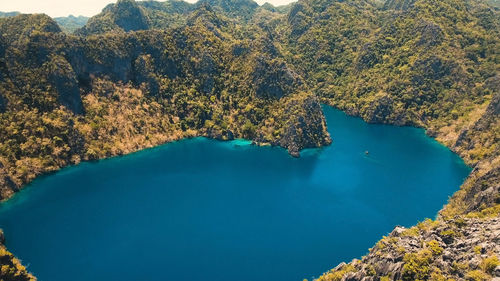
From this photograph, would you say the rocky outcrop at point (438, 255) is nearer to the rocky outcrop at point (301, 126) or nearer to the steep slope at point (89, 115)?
the rocky outcrop at point (301, 126)

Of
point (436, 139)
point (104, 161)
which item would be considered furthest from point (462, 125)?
point (104, 161)

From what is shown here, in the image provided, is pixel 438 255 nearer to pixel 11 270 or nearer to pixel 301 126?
pixel 11 270

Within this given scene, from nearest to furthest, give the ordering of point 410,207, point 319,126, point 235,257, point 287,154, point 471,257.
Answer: point 471,257
point 235,257
point 410,207
point 287,154
point 319,126

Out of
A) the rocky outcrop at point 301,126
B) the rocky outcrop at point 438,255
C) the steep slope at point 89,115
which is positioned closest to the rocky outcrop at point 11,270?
the steep slope at point 89,115

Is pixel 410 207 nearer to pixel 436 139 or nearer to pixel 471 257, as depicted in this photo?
pixel 471 257

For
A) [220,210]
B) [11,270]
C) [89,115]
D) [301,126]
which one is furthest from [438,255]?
[89,115]

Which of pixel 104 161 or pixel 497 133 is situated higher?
pixel 497 133

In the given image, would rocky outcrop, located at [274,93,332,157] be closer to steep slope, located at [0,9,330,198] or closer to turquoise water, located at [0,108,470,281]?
steep slope, located at [0,9,330,198]

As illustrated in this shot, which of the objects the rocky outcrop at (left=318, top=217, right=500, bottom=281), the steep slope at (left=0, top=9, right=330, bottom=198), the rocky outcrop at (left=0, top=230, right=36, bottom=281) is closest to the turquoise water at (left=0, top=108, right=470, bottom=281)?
the rocky outcrop at (left=0, top=230, right=36, bottom=281)
